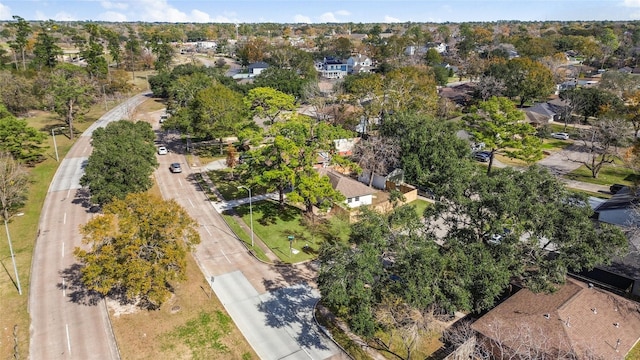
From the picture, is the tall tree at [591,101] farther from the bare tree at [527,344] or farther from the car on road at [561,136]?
the bare tree at [527,344]

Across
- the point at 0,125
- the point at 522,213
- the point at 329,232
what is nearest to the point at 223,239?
the point at 329,232

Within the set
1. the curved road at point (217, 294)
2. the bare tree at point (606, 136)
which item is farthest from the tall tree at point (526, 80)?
the curved road at point (217, 294)

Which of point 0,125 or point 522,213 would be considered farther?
point 0,125

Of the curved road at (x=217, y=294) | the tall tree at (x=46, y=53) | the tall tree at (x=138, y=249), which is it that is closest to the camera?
the curved road at (x=217, y=294)

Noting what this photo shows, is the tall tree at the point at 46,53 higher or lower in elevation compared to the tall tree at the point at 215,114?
higher

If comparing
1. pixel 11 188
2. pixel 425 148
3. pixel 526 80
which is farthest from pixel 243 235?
pixel 526 80

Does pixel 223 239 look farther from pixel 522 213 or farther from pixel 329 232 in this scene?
pixel 522 213
